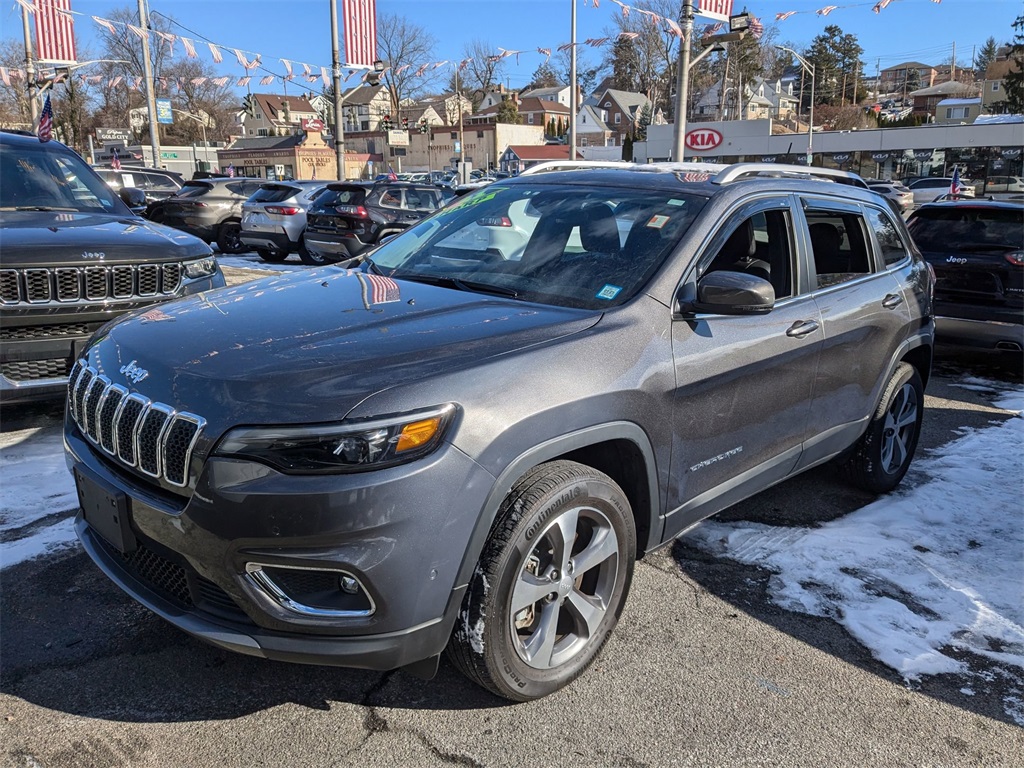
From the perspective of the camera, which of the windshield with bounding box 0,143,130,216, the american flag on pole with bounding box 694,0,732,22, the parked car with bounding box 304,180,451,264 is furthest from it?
the american flag on pole with bounding box 694,0,732,22

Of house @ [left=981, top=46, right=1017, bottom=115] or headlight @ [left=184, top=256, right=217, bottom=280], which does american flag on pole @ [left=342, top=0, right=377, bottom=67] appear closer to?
headlight @ [left=184, top=256, right=217, bottom=280]

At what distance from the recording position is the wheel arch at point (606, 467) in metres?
2.31

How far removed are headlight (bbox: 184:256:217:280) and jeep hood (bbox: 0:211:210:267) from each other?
50mm

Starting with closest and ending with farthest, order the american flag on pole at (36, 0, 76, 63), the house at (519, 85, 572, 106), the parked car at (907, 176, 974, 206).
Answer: the american flag on pole at (36, 0, 76, 63) → the parked car at (907, 176, 974, 206) → the house at (519, 85, 572, 106)

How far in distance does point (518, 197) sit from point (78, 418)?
217 cm

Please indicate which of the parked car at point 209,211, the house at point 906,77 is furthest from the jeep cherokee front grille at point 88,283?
the house at point 906,77

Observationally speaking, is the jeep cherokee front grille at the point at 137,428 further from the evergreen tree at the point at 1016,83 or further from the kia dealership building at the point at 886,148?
the evergreen tree at the point at 1016,83

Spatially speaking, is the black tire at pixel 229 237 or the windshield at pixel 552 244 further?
the black tire at pixel 229 237

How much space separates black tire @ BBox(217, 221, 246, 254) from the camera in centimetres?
1659

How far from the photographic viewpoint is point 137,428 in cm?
238

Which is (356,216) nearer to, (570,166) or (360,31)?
(360,31)

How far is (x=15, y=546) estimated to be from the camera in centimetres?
357

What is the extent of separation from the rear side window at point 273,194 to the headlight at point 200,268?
9.59 m

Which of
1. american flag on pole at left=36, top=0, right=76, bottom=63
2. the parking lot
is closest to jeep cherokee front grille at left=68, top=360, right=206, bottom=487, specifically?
the parking lot
